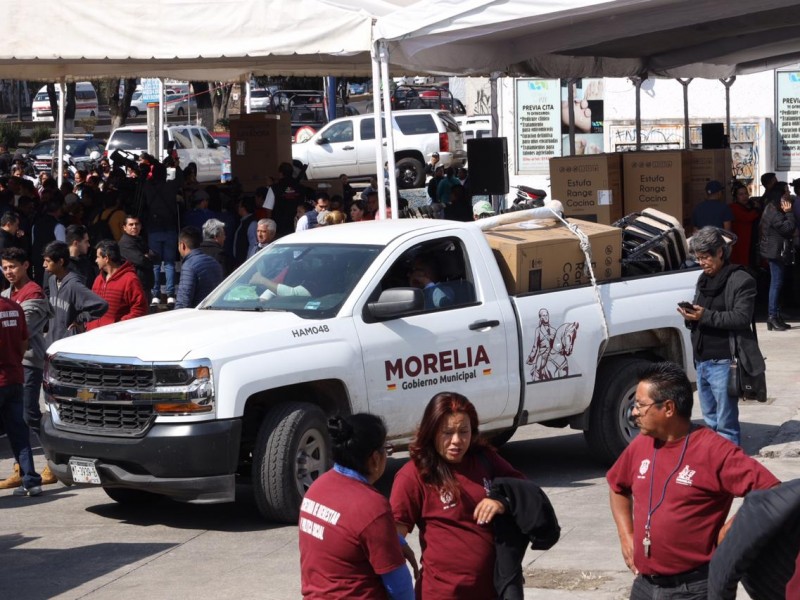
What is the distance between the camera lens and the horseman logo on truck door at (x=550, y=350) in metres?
9.20

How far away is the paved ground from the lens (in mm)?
7160

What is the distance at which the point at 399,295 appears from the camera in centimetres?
839

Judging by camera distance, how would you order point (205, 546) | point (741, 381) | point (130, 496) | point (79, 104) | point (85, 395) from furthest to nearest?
point (79, 104)
point (130, 496)
point (741, 381)
point (85, 395)
point (205, 546)

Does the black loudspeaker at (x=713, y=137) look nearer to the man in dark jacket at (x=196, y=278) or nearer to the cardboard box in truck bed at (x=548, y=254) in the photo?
the cardboard box in truck bed at (x=548, y=254)

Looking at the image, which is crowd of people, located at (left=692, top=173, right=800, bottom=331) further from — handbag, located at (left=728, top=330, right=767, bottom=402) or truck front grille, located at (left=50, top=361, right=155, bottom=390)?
truck front grille, located at (left=50, top=361, right=155, bottom=390)

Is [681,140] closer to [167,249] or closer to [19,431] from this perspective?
[167,249]

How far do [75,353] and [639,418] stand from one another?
4630 millimetres

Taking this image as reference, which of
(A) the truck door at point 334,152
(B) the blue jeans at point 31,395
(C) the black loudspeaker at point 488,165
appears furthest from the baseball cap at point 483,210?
(A) the truck door at point 334,152

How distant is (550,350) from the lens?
9.27 metres

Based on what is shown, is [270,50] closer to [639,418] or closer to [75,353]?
[75,353]

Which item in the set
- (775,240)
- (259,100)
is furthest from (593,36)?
(259,100)

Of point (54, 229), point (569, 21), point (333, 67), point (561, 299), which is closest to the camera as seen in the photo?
point (561, 299)

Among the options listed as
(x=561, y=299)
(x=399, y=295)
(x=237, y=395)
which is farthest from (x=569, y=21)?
(x=237, y=395)

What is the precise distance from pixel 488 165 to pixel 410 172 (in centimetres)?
2022
